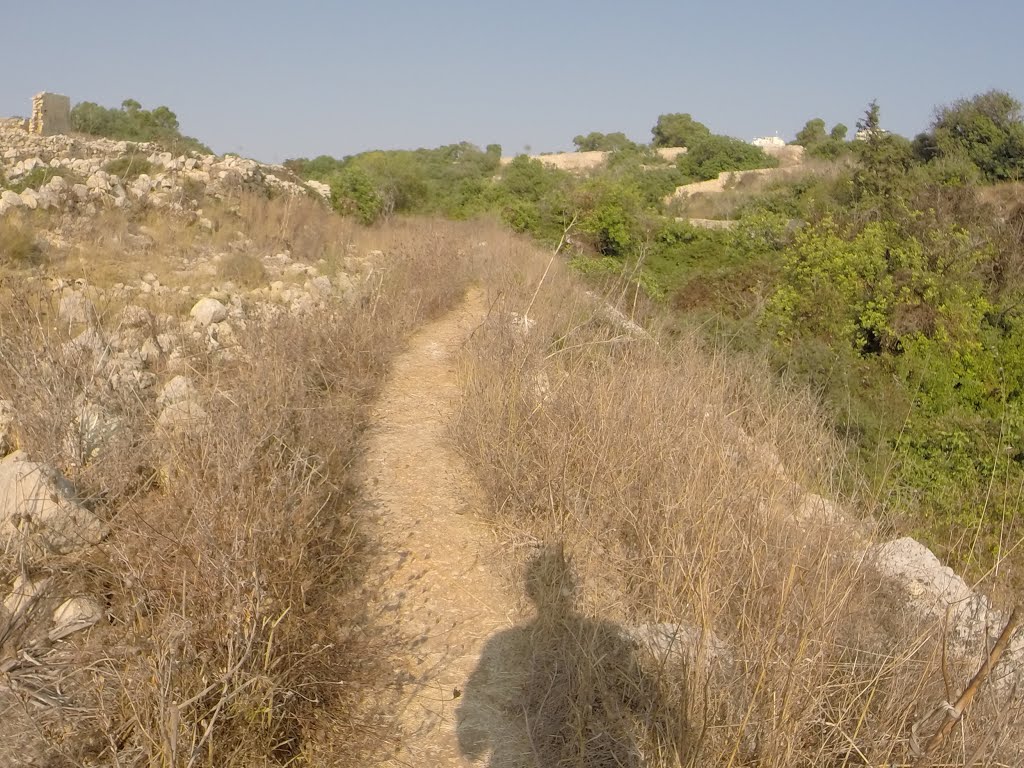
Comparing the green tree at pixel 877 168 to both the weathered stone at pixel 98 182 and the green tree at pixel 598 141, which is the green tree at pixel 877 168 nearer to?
the weathered stone at pixel 98 182

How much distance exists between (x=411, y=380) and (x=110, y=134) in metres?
18.2

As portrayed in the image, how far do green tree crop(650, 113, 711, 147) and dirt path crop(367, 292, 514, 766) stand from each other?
43.5 m

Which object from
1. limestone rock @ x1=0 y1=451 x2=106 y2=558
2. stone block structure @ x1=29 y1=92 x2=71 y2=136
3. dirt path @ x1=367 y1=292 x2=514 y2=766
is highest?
stone block structure @ x1=29 y1=92 x2=71 y2=136

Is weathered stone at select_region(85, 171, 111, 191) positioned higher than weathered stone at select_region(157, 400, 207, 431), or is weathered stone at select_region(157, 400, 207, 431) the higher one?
weathered stone at select_region(85, 171, 111, 191)

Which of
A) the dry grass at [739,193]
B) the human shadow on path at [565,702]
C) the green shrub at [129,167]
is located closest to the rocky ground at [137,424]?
the human shadow on path at [565,702]

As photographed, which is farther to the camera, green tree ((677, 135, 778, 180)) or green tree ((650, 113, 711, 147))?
green tree ((650, 113, 711, 147))

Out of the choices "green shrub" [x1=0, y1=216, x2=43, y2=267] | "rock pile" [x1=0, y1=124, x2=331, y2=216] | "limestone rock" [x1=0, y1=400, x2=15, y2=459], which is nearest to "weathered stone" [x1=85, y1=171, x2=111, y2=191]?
"rock pile" [x1=0, y1=124, x2=331, y2=216]

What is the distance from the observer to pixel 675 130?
4800cm

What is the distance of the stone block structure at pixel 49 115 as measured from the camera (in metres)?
16.2

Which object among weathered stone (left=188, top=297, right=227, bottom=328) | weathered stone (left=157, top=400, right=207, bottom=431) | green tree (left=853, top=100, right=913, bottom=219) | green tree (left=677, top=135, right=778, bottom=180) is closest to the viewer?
weathered stone (left=157, top=400, right=207, bottom=431)

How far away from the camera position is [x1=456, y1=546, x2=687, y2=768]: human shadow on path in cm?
276

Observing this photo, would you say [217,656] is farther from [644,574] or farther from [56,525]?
[644,574]

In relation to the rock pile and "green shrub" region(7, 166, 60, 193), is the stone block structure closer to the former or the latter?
the rock pile

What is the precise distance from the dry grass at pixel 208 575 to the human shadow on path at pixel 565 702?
448 millimetres
